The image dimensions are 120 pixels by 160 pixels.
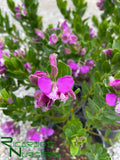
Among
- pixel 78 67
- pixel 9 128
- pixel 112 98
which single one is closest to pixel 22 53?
pixel 78 67

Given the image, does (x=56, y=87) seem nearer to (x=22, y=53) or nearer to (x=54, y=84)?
(x=54, y=84)

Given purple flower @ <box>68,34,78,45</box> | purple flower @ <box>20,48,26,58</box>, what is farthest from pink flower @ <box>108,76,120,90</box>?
purple flower @ <box>20,48,26,58</box>

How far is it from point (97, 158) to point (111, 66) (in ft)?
1.42

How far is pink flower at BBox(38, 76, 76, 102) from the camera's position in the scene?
42 cm

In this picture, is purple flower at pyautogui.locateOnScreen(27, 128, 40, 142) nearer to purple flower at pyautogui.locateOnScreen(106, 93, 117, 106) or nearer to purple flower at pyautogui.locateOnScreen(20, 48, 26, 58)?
purple flower at pyautogui.locateOnScreen(20, 48, 26, 58)

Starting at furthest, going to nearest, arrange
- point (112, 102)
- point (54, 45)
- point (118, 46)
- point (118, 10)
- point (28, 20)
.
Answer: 1. point (28, 20)
2. point (118, 10)
3. point (54, 45)
4. point (118, 46)
5. point (112, 102)

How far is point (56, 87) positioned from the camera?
0.43 meters

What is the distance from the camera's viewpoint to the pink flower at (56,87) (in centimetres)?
42

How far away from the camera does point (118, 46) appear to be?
28.2 inches

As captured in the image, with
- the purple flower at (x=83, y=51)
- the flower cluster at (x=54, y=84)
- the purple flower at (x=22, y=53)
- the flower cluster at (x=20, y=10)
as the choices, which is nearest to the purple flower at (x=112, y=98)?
the flower cluster at (x=54, y=84)

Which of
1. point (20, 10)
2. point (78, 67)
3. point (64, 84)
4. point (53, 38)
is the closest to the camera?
point (64, 84)

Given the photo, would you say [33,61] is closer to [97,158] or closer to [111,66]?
[111,66]

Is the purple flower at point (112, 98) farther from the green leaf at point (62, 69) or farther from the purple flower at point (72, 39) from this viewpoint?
the purple flower at point (72, 39)

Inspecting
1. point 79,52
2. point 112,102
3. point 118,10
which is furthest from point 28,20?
point 112,102
